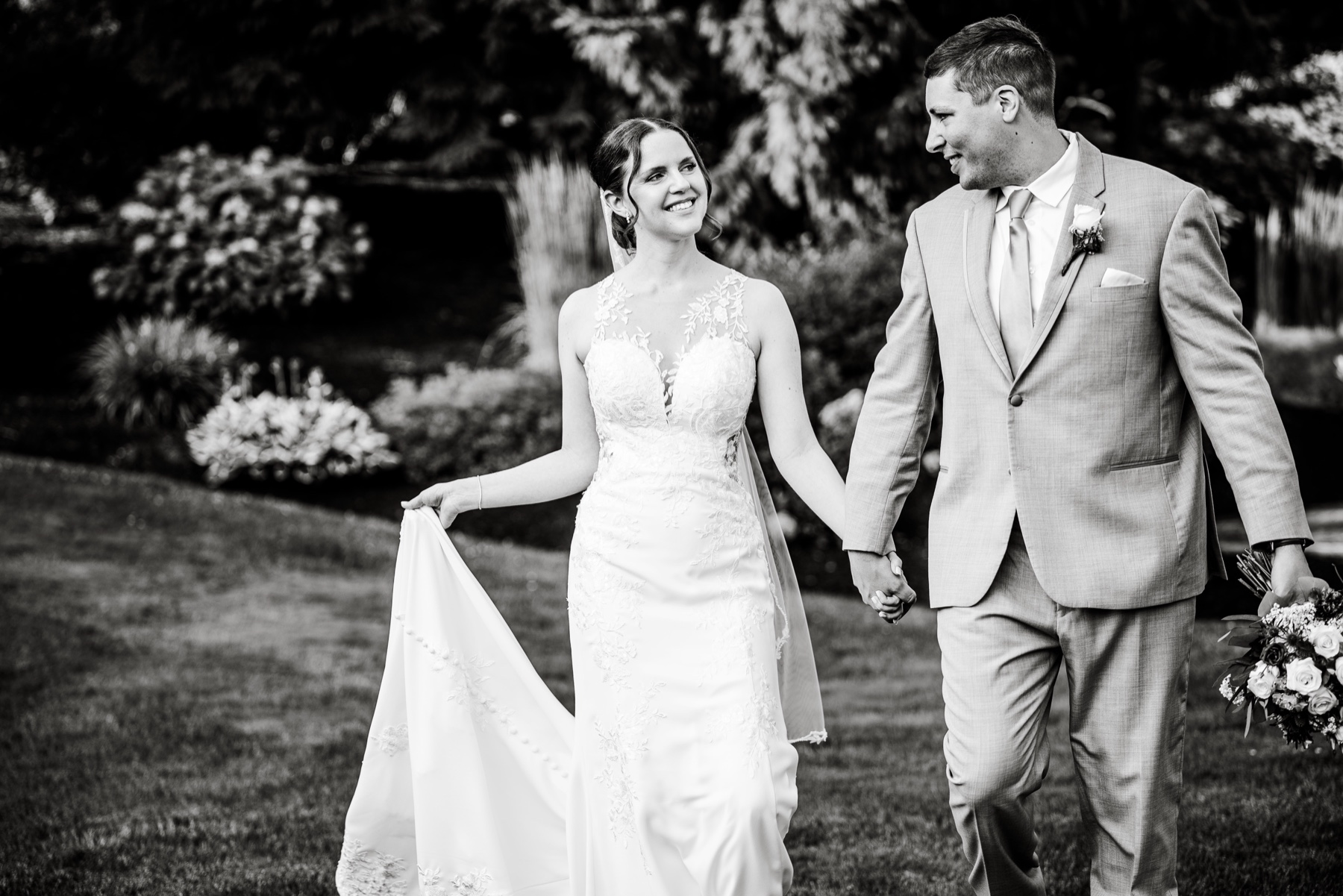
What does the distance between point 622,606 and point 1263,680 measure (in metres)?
1.63

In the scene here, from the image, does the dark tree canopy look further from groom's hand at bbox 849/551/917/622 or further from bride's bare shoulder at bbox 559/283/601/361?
groom's hand at bbox 849/551/917/622

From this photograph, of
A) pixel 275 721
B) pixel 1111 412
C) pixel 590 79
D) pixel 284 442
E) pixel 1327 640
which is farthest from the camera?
pixel 590 79

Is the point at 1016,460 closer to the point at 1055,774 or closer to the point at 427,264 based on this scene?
the point at 1055,774

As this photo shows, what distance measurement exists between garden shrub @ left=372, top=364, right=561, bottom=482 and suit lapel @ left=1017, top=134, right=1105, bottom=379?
24.1 ft

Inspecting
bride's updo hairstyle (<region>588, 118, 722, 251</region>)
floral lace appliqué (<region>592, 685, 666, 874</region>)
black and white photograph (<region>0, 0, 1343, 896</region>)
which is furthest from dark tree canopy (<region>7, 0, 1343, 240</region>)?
floral lace appliqué (<region>592, 685, 666, 874</region>)

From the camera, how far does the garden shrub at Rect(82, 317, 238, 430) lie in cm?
1157

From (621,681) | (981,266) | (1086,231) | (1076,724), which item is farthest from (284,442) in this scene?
(1086,231)

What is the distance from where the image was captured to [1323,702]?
10.1 ft

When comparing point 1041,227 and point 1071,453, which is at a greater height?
point 1041,227

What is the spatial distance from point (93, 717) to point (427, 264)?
9.27m

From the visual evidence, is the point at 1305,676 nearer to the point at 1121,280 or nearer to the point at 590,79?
the point at 1121,280

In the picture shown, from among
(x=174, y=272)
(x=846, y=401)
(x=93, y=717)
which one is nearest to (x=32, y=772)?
(x=93, y=717)

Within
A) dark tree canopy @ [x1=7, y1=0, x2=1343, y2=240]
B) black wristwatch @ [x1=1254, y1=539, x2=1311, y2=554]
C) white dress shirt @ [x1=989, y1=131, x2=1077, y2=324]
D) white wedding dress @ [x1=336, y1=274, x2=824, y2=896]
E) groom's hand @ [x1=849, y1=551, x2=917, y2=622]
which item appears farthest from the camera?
dark tree canopy @ [x1=7, y1=0, x2=1343, y2=240]

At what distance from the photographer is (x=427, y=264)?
15117 mm
